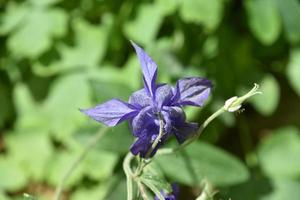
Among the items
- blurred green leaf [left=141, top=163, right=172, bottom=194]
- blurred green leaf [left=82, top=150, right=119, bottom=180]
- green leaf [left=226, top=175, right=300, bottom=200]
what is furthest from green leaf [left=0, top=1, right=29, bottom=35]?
blurred green leaf [left=141, top=163, right=172, bottom=194]

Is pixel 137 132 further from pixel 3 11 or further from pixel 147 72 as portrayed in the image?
pixel 3 11

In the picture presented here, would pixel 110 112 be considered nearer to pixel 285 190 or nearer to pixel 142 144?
pixel 142 144

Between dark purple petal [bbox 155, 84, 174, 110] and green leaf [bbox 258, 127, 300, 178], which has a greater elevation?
dark purple petal [bbox 155, 84, 174, 110]

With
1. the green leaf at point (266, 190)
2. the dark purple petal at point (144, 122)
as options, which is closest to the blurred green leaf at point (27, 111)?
the green leaf at point (266, 190)

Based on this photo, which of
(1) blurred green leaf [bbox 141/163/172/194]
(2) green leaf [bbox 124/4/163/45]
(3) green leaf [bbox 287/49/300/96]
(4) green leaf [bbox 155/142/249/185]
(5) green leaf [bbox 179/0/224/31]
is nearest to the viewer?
(1) blurred green leaf [bbox 141/163/172/194]

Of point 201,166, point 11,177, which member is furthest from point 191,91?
point 11,177

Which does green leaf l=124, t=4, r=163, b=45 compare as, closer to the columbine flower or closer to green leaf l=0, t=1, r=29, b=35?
green leaf l=0, t=1, r=29, b=35
